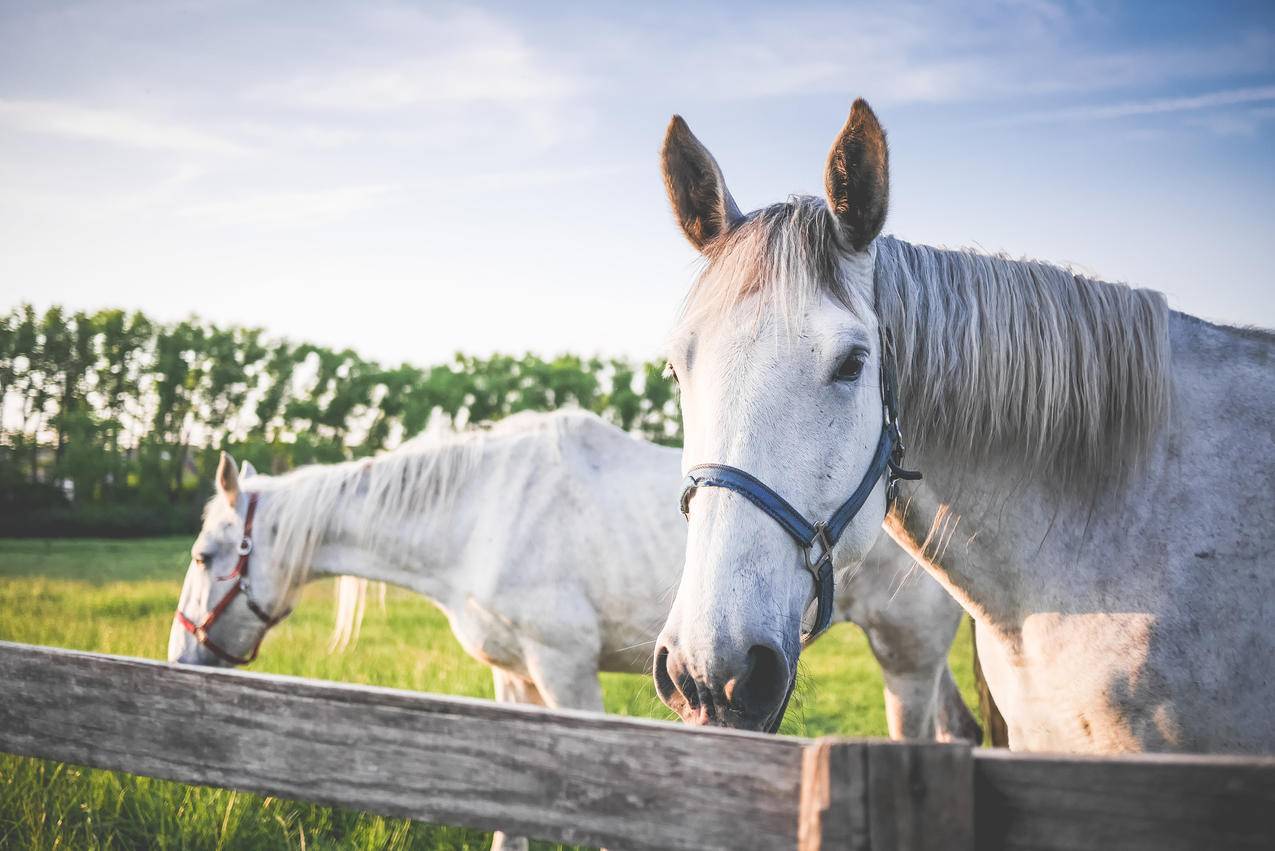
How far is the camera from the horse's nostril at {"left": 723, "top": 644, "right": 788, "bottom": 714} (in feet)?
5.14

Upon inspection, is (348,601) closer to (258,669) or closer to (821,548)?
(258,669)

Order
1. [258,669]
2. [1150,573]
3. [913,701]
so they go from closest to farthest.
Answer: [1150,573], [913,701], [258,669]

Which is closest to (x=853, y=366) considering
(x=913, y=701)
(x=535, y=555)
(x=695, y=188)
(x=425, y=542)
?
(x=695, y=188)

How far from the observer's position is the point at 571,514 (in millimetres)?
4926

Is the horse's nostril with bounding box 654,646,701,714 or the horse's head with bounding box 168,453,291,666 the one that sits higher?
the horse's nostril with bounding box 654,646,701,714

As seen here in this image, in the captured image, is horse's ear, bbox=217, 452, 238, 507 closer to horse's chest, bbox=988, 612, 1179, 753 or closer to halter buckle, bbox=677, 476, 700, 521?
halter buckle, bbox=677, 476, 700, 521

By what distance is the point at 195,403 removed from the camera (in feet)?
131

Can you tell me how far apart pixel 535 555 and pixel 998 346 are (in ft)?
11.2

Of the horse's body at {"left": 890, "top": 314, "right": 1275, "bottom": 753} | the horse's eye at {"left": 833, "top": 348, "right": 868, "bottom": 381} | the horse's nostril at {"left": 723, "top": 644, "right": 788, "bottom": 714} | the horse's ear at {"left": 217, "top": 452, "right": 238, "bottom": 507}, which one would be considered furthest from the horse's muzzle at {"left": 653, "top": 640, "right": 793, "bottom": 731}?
the horse's ear at {"left": 217, "top": 452, "right": 238, "bottom": 507}

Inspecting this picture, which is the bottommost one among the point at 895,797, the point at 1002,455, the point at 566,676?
the point at 566,676

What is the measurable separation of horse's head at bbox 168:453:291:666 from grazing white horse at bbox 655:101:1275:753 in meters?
4.36

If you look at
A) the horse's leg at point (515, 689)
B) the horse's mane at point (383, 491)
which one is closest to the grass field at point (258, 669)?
the horse's leg at point (515, 689)

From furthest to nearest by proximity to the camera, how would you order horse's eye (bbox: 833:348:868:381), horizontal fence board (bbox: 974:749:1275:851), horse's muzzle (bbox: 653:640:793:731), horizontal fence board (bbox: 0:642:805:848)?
horse's eye (bbox: 833:348:868:381), horse's muzzle (bbox: 653:640:793:731), horizontal fence board (bbox: 0:642:805:848), horizontal fence board (bbox: 974:749:1275:851)

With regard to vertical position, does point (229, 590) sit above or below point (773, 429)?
below
